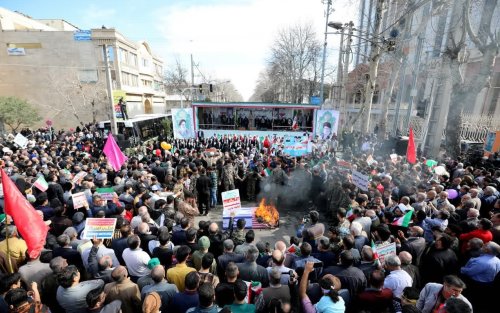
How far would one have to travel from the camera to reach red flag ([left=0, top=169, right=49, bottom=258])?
3.76 meters

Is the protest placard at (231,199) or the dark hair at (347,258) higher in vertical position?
the dark hair at (347,258)

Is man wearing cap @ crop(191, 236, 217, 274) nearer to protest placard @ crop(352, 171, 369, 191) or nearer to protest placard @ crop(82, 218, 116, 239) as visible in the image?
protest placard @ crop(82, 218, 116, 239)

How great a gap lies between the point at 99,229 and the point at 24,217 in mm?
1092

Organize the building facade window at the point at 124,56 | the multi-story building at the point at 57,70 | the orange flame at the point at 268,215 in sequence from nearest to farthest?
the orange flame at the point at 268,215, the multi-story building at the point at 57,70, the building facade window at the point at 124,56

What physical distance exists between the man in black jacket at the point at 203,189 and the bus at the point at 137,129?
1199cm

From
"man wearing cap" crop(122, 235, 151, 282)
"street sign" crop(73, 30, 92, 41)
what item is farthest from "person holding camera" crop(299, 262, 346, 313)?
"street sign" crop(73, 30, 92, 41)

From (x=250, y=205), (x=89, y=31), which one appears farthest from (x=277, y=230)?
(x=89, y=31)

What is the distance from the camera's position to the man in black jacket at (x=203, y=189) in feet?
28.2

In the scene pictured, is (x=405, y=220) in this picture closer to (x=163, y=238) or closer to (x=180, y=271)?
(x=180, y=271)

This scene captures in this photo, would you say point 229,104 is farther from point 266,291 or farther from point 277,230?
point 266,291

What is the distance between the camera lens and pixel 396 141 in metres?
15.5

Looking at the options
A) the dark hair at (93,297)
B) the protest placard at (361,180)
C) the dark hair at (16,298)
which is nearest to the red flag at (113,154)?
the dark hair at (16,298)

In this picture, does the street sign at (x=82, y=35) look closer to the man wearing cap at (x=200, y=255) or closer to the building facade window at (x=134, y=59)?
the building facade window at (x=134, y=59)

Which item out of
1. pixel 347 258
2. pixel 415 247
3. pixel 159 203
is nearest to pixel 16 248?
pixel 159 203
